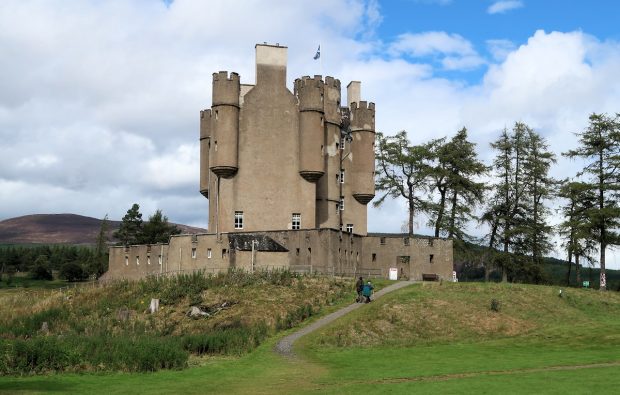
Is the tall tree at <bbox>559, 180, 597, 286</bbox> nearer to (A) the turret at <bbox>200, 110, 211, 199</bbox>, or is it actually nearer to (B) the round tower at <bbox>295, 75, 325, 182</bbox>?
(B) the round tower at <bbox>295, 75, 325, 182</bbox>

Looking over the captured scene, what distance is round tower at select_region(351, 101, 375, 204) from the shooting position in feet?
222

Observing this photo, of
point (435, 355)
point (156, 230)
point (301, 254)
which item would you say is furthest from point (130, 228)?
point (435, 355)

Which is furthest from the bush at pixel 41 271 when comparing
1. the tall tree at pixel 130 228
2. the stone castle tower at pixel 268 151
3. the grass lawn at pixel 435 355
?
the grass lawn at pixel 435 355

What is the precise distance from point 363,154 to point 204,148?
15327 mm

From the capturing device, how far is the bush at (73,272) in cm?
11119

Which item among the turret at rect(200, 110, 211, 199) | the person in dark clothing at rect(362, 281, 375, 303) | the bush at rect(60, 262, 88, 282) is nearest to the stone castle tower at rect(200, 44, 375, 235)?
the turret at rect(200, 110, 211, 199)

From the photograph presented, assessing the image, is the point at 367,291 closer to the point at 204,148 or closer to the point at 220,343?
the point at 220,343

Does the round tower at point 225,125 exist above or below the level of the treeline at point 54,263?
above

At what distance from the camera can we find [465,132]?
71.8m

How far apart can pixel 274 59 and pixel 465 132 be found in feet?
69.0

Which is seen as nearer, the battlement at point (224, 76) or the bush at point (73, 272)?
the battlement at point (224, 76)

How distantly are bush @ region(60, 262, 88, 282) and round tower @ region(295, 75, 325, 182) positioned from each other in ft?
202

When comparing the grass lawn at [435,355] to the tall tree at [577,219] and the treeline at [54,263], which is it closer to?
the tall tree at [577,219]

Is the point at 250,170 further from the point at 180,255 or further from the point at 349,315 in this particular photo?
the point at 349,315
